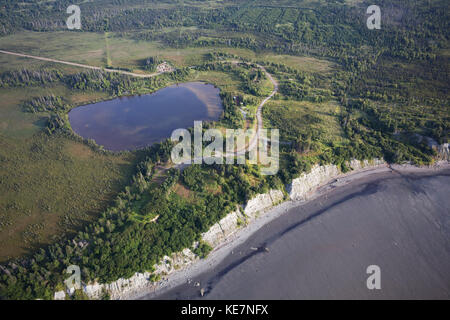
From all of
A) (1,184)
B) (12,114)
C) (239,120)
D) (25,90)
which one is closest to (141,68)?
(25,90)

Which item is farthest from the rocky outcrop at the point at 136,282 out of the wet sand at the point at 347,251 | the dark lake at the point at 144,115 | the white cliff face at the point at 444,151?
the white cliff face at the point at 444,151

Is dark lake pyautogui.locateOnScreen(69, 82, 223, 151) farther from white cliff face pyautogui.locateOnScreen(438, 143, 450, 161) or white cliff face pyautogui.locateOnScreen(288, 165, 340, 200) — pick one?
white cliff face pyautogui.locateOnScreen(438, 143, 450, 161)

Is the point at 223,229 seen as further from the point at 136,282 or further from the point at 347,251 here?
the point at 347,251

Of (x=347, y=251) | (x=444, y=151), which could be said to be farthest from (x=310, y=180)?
(x=444, y=151)

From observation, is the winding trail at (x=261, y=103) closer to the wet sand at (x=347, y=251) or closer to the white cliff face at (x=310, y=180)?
the white cliff face at (x=310, y=180)

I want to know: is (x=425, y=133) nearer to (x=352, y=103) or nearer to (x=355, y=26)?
(x=352, y=103)

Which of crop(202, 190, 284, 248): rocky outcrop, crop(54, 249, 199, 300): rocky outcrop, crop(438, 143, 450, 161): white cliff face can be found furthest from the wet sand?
crop(438, 143, 450, 161): white cliff face
